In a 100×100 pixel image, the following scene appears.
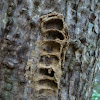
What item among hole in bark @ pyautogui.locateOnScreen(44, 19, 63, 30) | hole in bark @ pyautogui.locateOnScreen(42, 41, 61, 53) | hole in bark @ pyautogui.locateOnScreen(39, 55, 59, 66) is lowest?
hole in bark @ pyautogui.locateOnScreen(39, 55, 59, 66)

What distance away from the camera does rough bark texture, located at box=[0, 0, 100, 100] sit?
748 mm

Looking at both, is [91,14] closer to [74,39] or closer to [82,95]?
[74,39]

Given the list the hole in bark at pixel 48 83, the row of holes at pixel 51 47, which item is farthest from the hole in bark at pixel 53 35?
the hole in bark at pixel 48 83

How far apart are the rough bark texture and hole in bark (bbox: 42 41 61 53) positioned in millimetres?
41

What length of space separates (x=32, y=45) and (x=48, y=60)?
11 cm

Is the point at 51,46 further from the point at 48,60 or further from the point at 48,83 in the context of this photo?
the point at 48,83

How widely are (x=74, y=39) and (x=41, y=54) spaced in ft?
0.63

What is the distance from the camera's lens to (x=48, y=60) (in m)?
0.77

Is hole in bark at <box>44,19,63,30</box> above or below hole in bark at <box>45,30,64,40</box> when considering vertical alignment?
above

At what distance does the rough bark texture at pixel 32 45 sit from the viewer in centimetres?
75

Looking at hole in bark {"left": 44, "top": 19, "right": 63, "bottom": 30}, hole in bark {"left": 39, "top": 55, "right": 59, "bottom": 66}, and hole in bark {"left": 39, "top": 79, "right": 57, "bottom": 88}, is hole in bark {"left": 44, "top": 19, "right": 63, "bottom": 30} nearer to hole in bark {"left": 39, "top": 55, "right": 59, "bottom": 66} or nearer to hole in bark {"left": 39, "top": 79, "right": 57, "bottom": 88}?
hole in bark {"left": 39, "top": 55, "right": 59, "bottom": 66}

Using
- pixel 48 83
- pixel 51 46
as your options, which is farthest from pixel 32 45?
pixel 48 83

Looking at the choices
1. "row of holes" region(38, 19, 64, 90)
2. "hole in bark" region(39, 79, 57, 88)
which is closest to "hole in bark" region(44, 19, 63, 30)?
"row of holes" region(38, 19, 64, 90)

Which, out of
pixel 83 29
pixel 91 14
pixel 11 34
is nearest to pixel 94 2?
pixel 91 14
